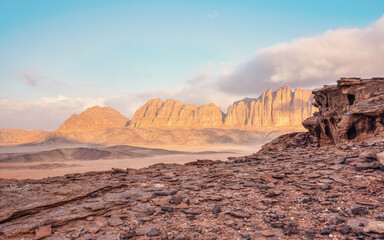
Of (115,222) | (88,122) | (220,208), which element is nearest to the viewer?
(115,222)

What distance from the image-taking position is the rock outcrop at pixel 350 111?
14.6 metres

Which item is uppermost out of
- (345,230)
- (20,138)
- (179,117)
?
(179,117)

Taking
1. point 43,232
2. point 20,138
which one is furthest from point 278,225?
point 20,138

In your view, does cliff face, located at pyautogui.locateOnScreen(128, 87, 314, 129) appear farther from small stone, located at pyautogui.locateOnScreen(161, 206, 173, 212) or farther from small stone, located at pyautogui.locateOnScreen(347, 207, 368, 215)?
small stone, located at pyautogui.locateOnScreen(347, 207, 368, 215)

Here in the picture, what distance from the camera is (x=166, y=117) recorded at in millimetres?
184125

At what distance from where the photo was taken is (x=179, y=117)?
18238 cm

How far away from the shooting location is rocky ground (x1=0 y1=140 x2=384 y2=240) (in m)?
4.68

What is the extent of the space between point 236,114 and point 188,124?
47.9 meters

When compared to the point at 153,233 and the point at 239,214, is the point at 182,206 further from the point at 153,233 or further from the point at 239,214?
the point at 239,214

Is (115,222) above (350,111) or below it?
below

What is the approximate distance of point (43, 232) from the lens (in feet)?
15.8

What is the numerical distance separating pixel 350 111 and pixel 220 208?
15.7 meters

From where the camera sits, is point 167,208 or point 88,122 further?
point 88,122

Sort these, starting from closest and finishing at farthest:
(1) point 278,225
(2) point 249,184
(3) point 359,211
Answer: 1. (1) point 278,225
2. (3) point 359,211
3. (2) point 249,184
